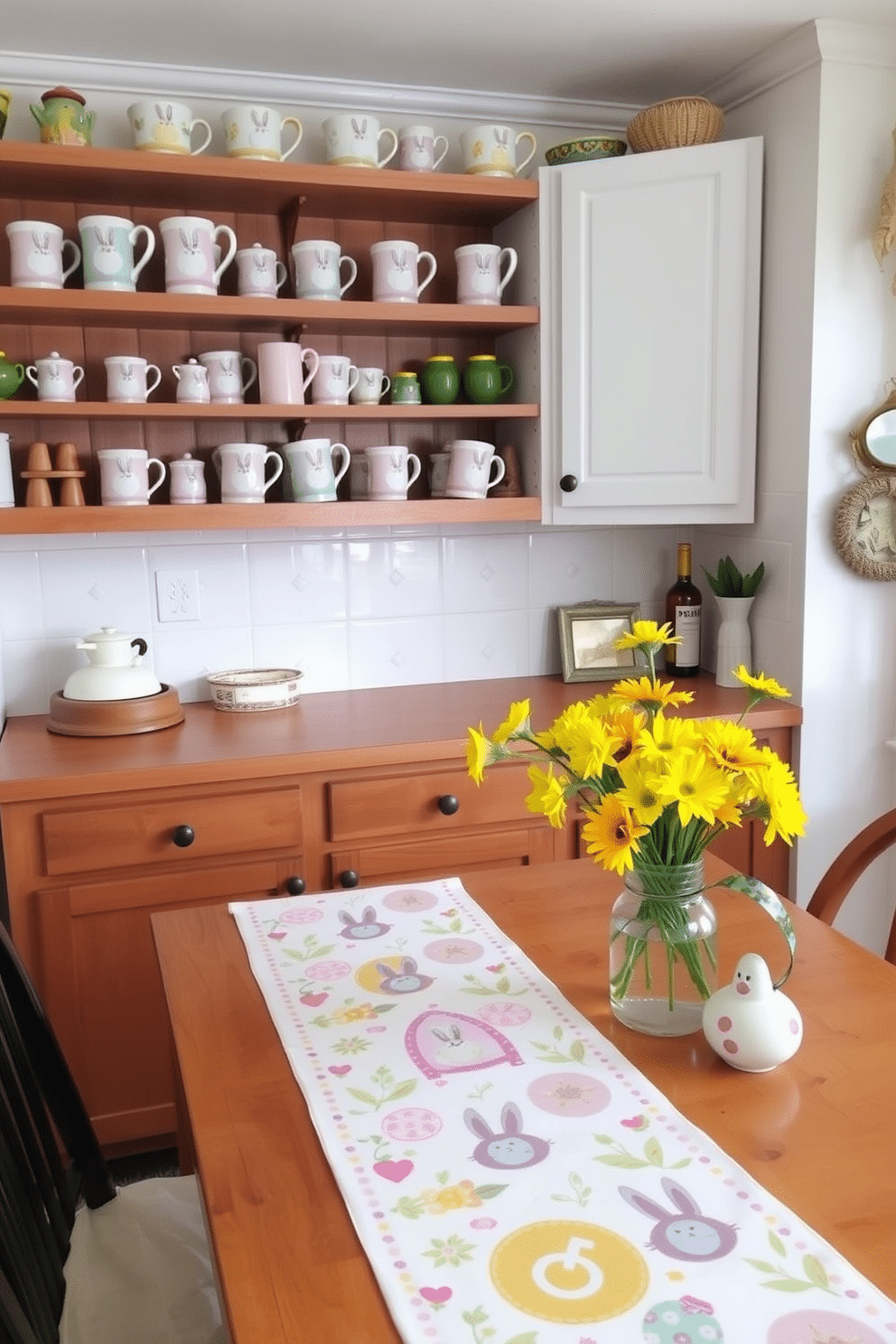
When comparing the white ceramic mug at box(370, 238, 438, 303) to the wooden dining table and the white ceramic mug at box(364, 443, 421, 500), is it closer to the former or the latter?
the white ceramic mug at box(364, 443, 421, 500)

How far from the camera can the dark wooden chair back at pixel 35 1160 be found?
106 centimetres

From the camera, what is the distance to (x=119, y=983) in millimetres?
2145

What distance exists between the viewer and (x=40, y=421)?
2410 millimetres

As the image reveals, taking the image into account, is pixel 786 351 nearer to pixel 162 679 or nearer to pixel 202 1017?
pixel 162 679

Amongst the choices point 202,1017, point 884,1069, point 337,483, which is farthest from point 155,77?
point 884,1069

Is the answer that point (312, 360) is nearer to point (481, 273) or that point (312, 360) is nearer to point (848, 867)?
point (481, 273)

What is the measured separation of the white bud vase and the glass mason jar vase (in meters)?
1.49

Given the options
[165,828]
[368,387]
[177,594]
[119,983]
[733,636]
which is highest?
[368,387]

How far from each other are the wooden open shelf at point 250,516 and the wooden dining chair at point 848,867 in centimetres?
112

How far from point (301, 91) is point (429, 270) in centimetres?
45

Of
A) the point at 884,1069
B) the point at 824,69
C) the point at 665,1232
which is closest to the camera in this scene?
the point at 665,1232

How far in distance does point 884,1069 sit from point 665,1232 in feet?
1.11

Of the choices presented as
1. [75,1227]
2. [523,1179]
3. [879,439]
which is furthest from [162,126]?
[523,1179]

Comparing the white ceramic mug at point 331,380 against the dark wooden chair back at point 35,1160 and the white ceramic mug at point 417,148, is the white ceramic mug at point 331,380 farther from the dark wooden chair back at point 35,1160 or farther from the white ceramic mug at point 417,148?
the dark wooden chair back at point 35,1160
